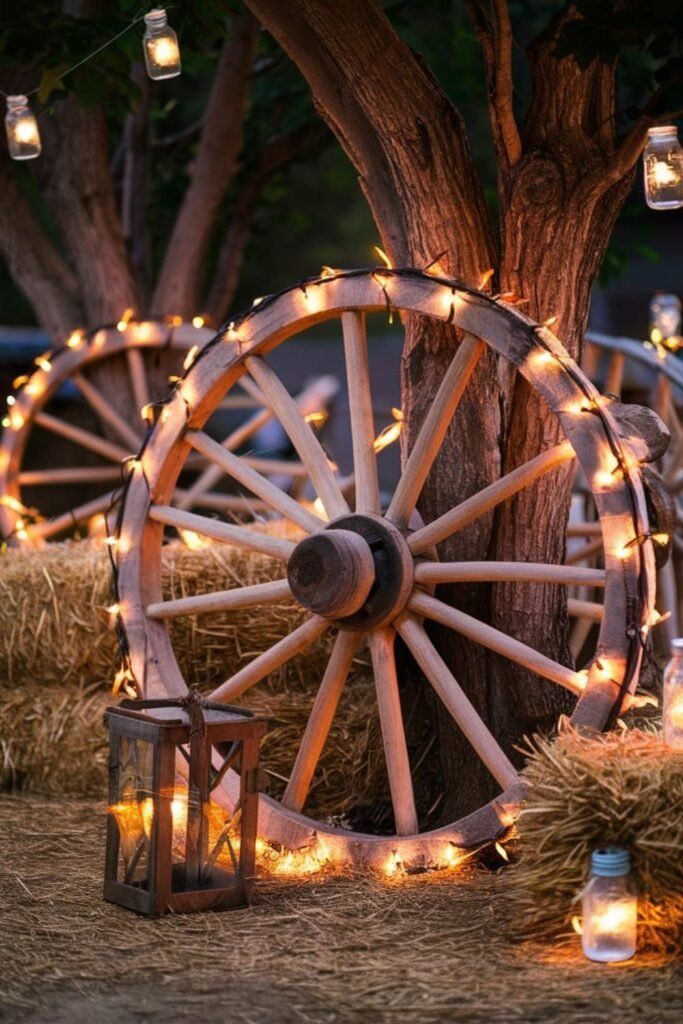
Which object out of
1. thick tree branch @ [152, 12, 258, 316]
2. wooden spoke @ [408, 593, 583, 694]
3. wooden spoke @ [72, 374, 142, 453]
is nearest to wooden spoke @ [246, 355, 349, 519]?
wooden spoke @ [408, 593, 583, 694]

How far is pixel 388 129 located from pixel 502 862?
1.93 meters

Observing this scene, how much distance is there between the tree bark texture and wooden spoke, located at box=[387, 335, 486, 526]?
0.66 feet

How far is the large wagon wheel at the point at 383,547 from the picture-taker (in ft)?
11.8

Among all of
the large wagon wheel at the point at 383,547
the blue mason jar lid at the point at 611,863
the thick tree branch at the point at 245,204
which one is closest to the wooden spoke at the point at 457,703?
the large wagon wheel at the point at 383,547

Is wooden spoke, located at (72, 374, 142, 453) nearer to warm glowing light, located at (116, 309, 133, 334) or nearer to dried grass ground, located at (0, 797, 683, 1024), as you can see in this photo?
warm glowing light, located at (116, 309, 133, 334)

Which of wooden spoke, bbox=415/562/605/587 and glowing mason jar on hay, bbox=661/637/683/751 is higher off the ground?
wooden spoke, bbox=415/562/605/587

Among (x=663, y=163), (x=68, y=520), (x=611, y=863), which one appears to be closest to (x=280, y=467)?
(x=68, y=520)

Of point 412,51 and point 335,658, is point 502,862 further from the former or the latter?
point 412,51

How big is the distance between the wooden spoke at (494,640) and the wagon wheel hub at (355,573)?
0.06 metres

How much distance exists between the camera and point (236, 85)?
7.03 meters

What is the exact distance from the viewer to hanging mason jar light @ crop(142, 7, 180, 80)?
443 cm

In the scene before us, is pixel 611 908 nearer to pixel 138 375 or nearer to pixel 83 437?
pixel 138 375

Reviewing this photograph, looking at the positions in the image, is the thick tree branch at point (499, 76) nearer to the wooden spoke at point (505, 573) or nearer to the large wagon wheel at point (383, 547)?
the large wagon wheel at point (383, 547)

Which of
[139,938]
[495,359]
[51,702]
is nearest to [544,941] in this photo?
[139,938]
